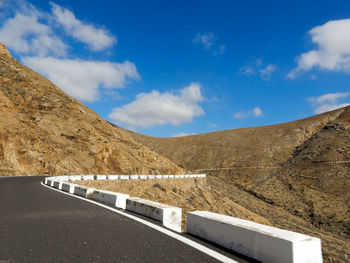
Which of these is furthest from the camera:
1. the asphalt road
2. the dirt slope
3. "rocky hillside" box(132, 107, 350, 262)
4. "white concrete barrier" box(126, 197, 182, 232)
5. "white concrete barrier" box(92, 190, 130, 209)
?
the dirt slope

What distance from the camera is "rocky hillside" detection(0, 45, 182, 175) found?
38844mm

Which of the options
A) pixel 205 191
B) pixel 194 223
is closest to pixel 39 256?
pixel 194 223

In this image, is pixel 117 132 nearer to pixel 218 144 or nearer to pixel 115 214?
pixel 115 214

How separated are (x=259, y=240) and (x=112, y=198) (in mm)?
7023

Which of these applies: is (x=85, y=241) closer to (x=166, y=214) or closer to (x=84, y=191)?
(x=166, y=214)

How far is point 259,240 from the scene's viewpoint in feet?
12.2

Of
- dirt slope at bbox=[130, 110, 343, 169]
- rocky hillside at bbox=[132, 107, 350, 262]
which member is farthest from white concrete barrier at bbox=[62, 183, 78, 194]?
dirt slope at bbox=[130, 110, 343, 169]

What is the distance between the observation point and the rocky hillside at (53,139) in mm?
38844

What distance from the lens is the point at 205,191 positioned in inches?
1811

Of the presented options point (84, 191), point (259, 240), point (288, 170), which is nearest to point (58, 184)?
point (84, 191)

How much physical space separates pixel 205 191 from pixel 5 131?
3064 centimetres

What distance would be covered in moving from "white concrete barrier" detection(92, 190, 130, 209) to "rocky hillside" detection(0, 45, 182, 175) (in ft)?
96.1

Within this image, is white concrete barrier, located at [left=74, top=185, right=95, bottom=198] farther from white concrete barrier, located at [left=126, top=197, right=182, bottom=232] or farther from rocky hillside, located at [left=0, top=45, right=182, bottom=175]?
rocky hillside, located at [left=0, top=45, right=182, bottom=175]

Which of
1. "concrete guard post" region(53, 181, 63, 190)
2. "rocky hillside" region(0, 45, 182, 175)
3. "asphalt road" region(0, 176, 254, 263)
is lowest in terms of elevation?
"asphalt road" region(0, 176, 254, 263)
